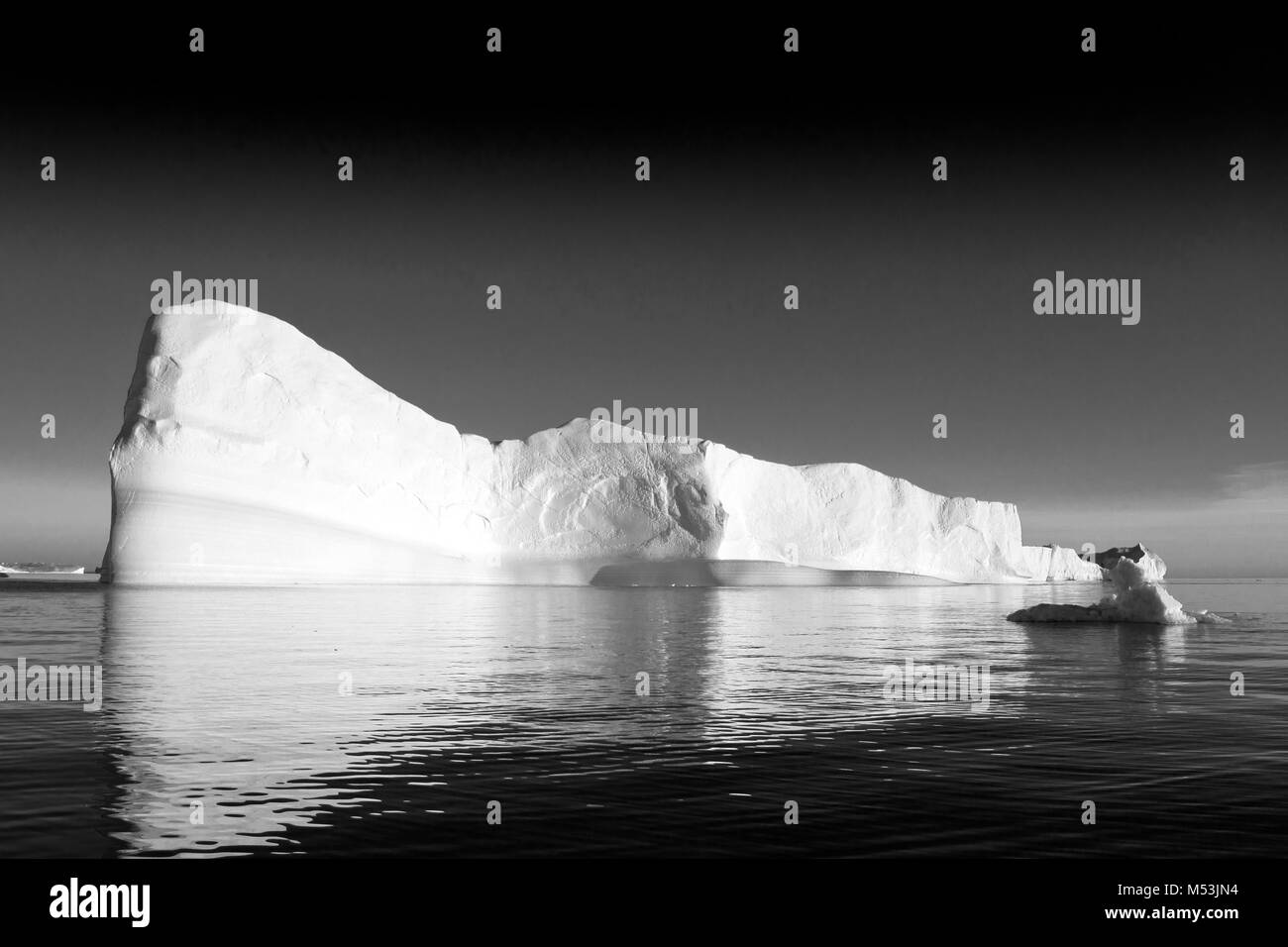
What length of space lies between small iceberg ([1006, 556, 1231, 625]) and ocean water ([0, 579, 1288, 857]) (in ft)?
28.5

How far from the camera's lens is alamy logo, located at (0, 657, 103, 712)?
403 inches

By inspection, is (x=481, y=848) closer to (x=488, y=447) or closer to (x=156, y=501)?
(x=156, y=501)

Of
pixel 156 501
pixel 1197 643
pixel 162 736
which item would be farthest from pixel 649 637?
pixel 156 501

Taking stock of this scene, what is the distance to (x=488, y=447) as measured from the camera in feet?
176

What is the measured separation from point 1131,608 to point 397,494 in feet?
101

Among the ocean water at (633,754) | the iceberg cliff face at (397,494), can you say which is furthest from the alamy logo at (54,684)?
the iceberg cliff face at (397,494)

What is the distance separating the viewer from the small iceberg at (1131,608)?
24594mm

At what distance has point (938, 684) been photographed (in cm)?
1219

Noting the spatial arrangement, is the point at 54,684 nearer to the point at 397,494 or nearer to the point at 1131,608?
the point at 1131,608
